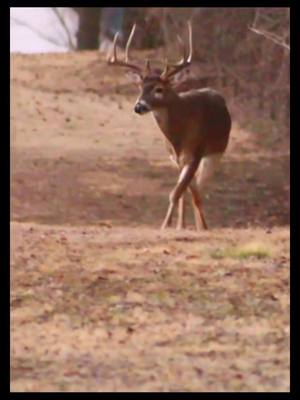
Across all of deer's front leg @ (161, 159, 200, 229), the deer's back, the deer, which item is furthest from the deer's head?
deer's front leg @ (161, 159, 200, 229)

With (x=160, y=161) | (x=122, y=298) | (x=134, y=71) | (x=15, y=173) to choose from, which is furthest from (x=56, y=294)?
(x=160, y=161)

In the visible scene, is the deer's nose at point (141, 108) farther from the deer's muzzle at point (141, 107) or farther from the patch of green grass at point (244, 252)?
the patch of green grass at point (244, 252)

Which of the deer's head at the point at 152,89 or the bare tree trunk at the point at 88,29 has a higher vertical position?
the bare tree trunk at the point at 88,29

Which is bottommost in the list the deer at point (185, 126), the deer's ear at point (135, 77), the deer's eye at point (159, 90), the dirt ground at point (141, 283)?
the dirt ground at point (141, 283)

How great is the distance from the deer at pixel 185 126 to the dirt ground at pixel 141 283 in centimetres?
149

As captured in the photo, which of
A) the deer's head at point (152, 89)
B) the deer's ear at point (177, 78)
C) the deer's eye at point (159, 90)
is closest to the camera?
the deer's head at point (152, 89)

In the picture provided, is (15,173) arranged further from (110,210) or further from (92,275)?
(92,275)

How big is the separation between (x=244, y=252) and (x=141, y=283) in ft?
5.37

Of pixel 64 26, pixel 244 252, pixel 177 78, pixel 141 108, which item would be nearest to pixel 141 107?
pixel 141 108

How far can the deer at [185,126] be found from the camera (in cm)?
1627

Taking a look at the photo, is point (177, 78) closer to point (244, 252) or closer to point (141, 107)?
point (141, 107)

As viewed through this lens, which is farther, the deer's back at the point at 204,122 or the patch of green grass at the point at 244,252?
the deer's back at the point at 204,122

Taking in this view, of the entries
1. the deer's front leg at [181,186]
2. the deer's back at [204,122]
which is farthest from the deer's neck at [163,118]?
the deer's front leg at [181,186]

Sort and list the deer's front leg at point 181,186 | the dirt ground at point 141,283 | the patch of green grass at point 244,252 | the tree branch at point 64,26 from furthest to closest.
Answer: the tree branch at point 64,26 < the deer's front leg at point 181,186 < the patch of green grass at point 244,252 < the dirt ground at point 141,283
